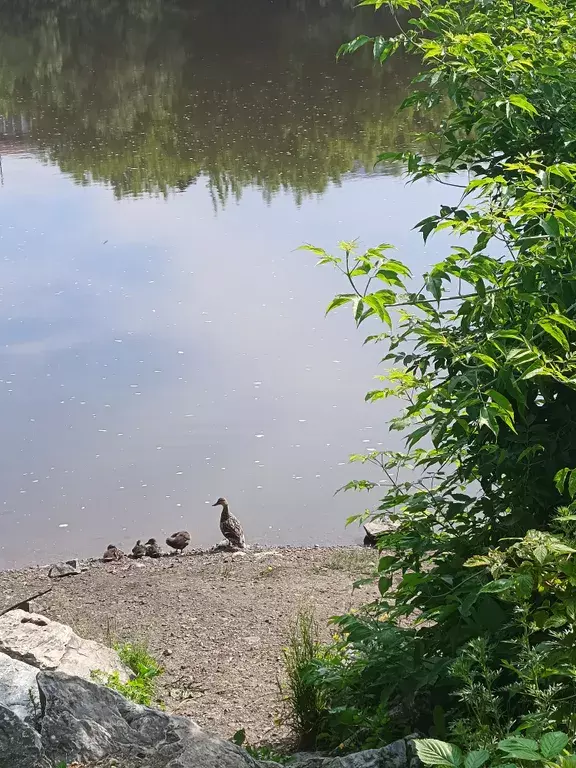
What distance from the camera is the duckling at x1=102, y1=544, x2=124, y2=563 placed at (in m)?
7.05

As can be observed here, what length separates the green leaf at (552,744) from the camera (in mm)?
1662

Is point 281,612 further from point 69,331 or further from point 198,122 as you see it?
point 198,122

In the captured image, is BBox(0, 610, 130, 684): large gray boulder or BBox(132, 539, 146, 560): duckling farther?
BBox(132, 539, 146, 560): duckling

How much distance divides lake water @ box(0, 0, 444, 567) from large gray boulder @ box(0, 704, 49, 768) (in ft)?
13.7

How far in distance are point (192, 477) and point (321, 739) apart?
422 centimetres

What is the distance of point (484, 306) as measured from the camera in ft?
8.97

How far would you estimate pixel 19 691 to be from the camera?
11.0 feet

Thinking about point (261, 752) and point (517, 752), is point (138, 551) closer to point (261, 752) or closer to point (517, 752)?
point (261, 752)

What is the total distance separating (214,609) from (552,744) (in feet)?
15.0

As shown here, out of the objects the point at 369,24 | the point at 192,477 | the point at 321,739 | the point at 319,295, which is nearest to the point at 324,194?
the point at 319,295

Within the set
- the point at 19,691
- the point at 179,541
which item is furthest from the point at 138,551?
the point at 19,691

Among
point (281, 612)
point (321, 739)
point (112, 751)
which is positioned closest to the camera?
point (112, 751)

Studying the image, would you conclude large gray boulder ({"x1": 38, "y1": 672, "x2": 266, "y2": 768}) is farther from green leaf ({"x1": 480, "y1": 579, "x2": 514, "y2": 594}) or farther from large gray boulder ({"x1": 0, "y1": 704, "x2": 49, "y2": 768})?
green leaf ({"x1": 480, "y1": 579, "x2": 514, "y2": 594})

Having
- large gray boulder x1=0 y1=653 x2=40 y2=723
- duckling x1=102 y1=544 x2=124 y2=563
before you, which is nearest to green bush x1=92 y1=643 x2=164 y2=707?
large gray boulder x1=0 y1=653 x2=40 y2=723
